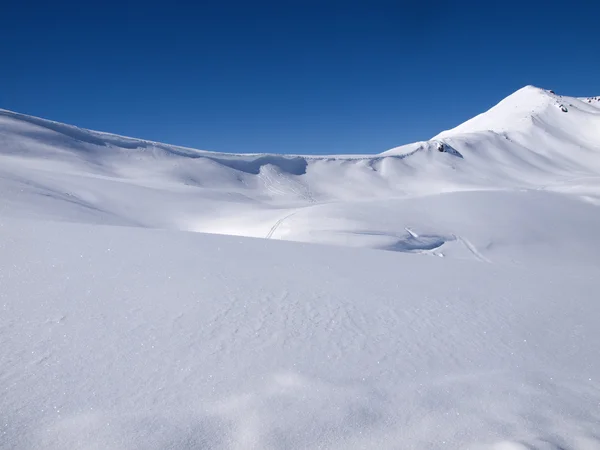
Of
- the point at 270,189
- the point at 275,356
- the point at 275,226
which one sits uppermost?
the point at 270,189

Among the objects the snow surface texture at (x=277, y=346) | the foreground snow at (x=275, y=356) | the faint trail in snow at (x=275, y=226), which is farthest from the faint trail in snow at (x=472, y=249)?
the foreground snow at (x=275, y=356)

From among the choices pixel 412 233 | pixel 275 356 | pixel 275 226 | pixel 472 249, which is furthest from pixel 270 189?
pixel 275 356

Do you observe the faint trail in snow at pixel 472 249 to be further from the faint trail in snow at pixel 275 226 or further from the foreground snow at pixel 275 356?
the foreground snow at pixel 275 356

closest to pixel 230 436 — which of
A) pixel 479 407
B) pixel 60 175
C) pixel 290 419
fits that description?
pixel 290 419

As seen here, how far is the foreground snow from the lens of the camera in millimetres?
1589

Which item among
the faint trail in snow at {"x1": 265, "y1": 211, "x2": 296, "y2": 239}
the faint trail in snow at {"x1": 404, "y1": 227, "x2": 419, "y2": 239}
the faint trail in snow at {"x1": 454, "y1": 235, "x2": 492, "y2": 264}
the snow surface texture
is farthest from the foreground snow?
the faint trail in snow at {"x1": 265, "y1": 211, "x2": 296, "y2": 239}

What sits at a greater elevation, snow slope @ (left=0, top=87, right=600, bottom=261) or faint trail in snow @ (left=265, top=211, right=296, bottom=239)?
snow slope @ (left=0, top=87, right=600, bottom=261)

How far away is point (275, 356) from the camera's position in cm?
214

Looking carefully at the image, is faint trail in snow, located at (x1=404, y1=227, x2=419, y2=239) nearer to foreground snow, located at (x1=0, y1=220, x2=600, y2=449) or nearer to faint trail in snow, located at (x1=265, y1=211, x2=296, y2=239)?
faint trail in snow, located at (x1=265, y1=211, x2=296, y2=239)

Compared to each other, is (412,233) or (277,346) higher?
(412,233)

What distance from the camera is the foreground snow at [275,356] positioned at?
1589mm

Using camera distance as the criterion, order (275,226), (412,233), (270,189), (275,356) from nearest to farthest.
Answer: (275,356)
(412,233)
(275,226)
(270,189)

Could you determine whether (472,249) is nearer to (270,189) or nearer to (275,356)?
(275,356)

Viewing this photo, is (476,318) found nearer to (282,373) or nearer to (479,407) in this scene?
(479,407)
